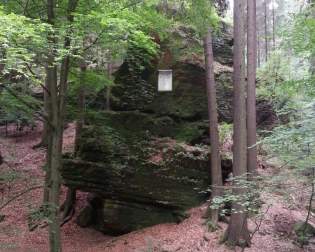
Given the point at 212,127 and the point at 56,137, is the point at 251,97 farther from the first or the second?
the point at 56,137

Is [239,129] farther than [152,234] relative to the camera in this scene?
No

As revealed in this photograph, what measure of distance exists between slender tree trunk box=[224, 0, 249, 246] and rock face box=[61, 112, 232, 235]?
162 cm

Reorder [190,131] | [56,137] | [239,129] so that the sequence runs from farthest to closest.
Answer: [190,131], [239,129], [56,137]

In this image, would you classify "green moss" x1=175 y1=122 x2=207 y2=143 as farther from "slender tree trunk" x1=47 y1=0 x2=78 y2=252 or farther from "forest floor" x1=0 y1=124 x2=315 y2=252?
"slender tree trunk" x1=47 y1=0 x2=78 y2=252

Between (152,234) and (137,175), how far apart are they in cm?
177

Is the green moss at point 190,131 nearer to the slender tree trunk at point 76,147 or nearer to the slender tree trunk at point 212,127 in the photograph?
the slender tree trunk at point 212,127

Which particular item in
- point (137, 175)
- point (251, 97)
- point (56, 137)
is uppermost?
point (251, 97)

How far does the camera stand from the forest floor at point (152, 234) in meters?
9.91

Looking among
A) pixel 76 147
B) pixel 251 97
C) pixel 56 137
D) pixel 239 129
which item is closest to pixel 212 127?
pixel 239 129

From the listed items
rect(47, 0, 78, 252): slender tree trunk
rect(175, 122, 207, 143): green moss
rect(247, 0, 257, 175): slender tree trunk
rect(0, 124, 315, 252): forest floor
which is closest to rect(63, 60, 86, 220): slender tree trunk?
rect(0, 124, 315, 252): forest floor

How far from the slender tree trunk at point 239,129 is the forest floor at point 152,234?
43 cm

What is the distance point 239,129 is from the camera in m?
9.88

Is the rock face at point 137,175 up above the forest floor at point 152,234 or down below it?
above

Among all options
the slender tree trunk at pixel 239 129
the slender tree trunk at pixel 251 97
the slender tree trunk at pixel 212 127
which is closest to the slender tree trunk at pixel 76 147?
the slender tree trunk at pixel 212 127
